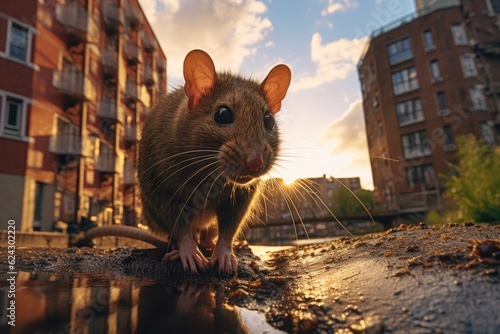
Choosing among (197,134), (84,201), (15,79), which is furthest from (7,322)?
(84,201)

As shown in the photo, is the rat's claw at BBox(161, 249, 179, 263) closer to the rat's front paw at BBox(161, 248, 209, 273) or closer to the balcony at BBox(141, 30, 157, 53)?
the rat's front paw at BBox(161, 248, 209, 273)

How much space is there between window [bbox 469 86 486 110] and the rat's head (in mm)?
37655

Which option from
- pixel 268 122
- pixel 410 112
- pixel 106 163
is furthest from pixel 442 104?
pixel 268 122

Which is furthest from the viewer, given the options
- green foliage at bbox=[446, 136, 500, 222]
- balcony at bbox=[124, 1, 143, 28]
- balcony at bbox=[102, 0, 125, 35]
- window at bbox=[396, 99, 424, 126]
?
window at bbox=[396, 99, 424, 126]

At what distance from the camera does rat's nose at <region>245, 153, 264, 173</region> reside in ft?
8.41

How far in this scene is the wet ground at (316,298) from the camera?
1260mm

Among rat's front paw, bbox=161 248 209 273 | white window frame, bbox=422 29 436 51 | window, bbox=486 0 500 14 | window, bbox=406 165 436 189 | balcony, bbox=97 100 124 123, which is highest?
window, bbox=486 0 500 14

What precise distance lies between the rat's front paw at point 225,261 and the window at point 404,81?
37.9 metres

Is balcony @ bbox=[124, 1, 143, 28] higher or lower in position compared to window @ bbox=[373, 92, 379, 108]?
higher

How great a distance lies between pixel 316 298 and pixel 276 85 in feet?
8.19

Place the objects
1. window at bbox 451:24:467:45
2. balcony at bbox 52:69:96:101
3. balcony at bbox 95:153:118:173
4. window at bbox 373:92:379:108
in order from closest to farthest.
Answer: balcony at bbox 52:69:96:101 < balcony at bbox 95:153:118:173 < window at bbox 451:24:467:45 < window at bbox 373:92:379:108

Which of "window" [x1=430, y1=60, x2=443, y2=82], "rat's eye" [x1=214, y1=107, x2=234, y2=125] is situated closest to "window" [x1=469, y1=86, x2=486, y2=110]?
"window" [x1=430, y1=60, x2=443, y2=82]

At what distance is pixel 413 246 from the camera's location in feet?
7.02

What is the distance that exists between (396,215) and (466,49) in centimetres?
1942
